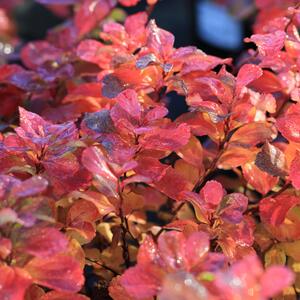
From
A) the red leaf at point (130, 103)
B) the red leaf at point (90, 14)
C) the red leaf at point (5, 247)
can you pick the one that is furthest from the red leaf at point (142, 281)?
the red leaf at point (90, 14)

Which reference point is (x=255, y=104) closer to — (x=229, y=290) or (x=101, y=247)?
(x=101, y=247)

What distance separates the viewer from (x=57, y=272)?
632 millimetres

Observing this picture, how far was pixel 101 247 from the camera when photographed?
3.13ft

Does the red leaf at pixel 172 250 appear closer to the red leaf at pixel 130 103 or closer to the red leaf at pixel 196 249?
the red leaf at pixel 196 249

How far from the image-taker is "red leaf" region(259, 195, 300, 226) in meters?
0.79

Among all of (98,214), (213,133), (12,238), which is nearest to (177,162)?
(213,133)

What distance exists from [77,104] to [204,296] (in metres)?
0.54

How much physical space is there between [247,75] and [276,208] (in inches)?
6.6

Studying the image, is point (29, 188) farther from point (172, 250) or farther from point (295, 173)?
point (295, 173)

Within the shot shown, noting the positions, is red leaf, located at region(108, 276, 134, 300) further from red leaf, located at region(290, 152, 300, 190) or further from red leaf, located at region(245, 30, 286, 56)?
red leaf, located at region(245, 30, 286, 56)

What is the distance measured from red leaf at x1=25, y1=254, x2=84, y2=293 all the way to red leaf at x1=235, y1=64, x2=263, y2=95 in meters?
0.32

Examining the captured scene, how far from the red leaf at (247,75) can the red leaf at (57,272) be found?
315mm

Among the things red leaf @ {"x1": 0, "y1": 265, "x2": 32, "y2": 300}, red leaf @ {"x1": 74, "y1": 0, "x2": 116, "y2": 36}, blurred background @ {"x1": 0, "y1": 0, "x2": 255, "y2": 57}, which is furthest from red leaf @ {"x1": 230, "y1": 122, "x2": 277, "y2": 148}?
blurred background @ {"x1": 0, "y1": 0, "x2": 255, "y2": 57}

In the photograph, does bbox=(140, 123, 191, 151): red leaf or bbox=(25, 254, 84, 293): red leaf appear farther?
bbox=(140, 123, 191, 151): red leaf
